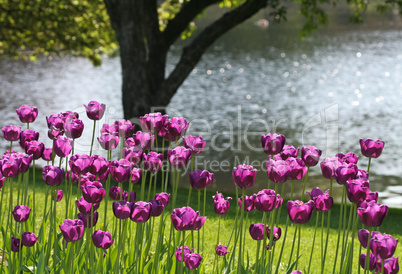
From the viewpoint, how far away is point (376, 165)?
15688 millimetres

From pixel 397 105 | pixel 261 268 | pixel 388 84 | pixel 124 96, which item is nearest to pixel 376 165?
pixel 124 96

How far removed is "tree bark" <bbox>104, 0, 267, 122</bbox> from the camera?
9938 millimetres

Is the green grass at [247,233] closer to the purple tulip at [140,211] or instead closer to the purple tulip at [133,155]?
the purple tulip at [133,155]

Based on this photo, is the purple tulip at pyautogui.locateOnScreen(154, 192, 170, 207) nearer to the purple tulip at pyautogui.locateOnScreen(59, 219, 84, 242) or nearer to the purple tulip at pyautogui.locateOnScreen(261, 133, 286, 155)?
the purple tulip at pyautogui.locateOnScreen(59, 219, 84, 242)

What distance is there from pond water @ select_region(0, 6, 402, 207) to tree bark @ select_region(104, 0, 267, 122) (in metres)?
1.84

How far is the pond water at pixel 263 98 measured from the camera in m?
17.1

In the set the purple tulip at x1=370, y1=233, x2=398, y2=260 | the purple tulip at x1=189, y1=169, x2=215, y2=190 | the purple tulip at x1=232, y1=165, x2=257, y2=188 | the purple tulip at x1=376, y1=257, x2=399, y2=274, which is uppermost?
the purple tulip at x1=232, y1=165, x2=257, y2=188

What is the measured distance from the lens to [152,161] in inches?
136

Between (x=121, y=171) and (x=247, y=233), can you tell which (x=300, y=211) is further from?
(x=247, y=233)

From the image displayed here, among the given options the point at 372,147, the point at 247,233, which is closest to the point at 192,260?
the point at 372,147

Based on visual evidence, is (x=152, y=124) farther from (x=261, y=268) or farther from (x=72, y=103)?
(x=72, y=103)

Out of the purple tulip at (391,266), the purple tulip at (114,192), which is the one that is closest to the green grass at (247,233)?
the purple tulip at (114,192)

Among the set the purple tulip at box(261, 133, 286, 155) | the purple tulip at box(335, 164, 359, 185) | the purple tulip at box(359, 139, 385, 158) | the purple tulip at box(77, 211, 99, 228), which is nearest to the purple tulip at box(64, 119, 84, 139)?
the purple tulip at box(77, 211, 99, 228)

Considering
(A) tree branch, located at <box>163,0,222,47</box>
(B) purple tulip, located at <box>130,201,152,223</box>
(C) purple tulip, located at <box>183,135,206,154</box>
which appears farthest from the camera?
(A) tree branch, located at <box>163,0,222,47</box>
